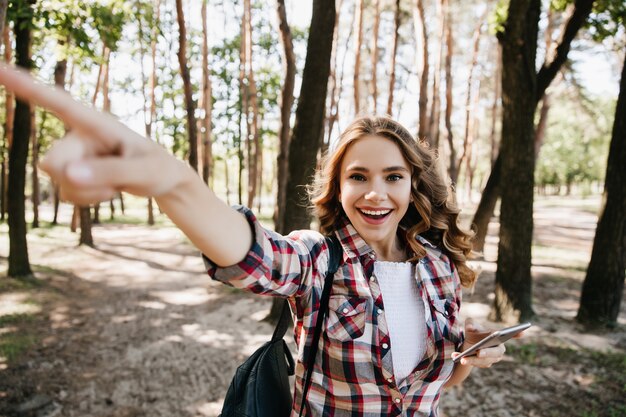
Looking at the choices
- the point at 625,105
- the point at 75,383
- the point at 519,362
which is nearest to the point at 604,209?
the point at 625,105

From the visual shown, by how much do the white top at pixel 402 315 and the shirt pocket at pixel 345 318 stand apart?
0.53 ft

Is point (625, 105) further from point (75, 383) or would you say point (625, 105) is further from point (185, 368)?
point (75, 383)

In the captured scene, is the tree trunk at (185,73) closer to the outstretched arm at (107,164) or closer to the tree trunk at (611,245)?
the tree trunk at (611,245)

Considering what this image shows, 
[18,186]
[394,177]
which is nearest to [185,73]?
[18,186]

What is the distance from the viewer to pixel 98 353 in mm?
5094

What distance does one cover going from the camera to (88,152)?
2.38 ft

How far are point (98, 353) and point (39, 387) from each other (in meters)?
0.97

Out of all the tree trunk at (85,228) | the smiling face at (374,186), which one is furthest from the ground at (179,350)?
the tree trunk at (85,228)

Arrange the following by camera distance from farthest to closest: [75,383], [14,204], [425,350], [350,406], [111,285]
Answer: [111,285] < [14,204] < [75,383] < [425,350] < [350,406]

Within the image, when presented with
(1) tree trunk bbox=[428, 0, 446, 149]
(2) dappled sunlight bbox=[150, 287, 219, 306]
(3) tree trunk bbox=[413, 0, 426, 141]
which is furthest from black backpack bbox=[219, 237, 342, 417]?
(1) tree trunk bbox=[428, 0, 446, 149]

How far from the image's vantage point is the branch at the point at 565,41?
18.1 ft

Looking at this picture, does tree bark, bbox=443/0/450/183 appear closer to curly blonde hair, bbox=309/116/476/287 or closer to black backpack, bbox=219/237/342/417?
curly blonde hair, bbox=309/116/476/287

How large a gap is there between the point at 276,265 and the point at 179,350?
15.4ft

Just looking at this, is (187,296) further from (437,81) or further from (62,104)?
(437,81)
